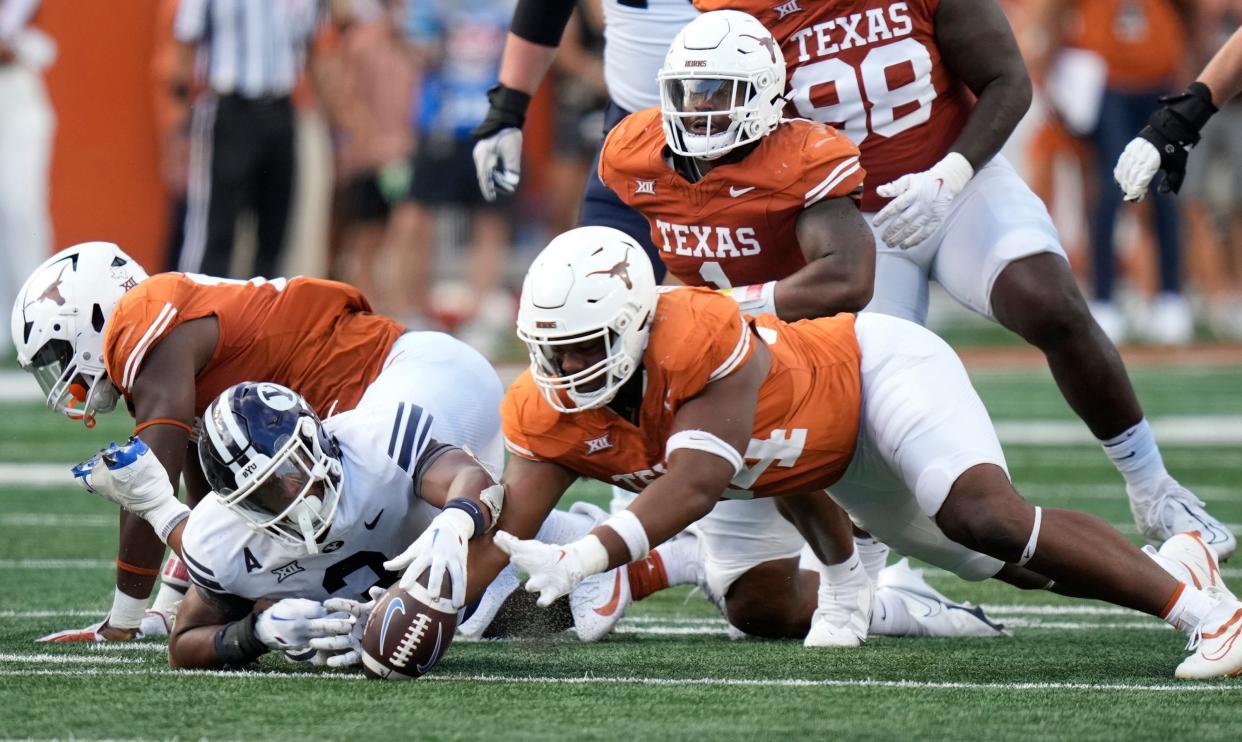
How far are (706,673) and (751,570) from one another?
711 mm

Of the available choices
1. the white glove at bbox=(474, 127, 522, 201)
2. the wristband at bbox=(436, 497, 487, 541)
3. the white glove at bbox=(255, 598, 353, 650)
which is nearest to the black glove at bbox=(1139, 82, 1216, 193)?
the white glove at bbox=(474, 127, 522, 201)

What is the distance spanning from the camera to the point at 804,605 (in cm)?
467

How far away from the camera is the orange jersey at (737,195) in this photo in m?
4.48

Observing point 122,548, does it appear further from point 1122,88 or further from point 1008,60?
point 1122,88

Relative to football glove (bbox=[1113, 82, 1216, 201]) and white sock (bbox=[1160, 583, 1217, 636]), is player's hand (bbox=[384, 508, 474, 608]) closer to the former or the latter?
white sock (bbox=[1160, 583, 1217, 636])

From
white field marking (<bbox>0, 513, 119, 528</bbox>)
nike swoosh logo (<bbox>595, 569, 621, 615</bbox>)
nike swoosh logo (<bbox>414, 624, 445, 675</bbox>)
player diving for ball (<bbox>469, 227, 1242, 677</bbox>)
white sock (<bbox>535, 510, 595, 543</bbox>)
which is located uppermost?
player diving for ball (<bbox>469, 227, 1242, 677</bbox>)

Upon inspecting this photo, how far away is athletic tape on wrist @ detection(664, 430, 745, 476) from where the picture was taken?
3672 millimetres

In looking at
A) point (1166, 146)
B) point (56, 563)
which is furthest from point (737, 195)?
point (56, 563)

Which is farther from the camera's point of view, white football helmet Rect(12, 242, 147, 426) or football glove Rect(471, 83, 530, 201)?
football glove Rect(471, 83, 530, 201)

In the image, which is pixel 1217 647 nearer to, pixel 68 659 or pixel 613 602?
pixel 613 602

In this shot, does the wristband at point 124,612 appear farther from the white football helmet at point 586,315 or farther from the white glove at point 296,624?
the white football helmet at point 586,315

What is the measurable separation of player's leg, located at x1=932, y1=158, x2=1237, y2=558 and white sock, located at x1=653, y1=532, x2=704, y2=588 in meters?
0.95

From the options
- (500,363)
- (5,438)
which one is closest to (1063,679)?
(5,438)

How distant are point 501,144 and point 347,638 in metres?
2.01
